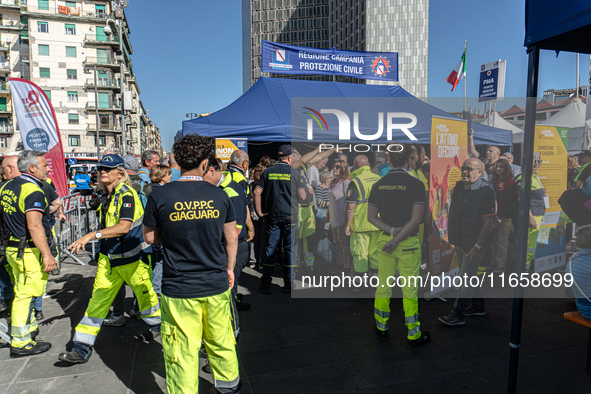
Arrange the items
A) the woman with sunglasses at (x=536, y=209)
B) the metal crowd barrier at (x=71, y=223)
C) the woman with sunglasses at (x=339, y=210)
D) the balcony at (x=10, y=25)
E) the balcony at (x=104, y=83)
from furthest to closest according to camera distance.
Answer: the balcony at (x=10, y=25), the balcony at (x=104, y=83), the metal crowd barrier at (x=71, y=223), the woman with sunglasses at (x=339, y=210), the woman with sunglasses at (x=536, y=209)

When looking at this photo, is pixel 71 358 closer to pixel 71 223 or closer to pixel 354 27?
pixel 71 223

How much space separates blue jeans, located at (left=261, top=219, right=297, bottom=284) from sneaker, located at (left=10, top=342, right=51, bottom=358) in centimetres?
259

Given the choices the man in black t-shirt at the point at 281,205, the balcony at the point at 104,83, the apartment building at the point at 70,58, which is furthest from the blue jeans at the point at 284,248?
the balcony at the point at 104,83

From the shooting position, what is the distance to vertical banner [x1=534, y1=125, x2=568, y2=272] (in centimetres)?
550

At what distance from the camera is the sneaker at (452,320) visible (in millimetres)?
4012

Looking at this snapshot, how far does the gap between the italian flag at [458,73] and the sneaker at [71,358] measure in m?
14.1

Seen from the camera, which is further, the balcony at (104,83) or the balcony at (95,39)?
the balcony at (95,39)

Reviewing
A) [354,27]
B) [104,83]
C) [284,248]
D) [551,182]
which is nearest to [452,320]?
[284,248]

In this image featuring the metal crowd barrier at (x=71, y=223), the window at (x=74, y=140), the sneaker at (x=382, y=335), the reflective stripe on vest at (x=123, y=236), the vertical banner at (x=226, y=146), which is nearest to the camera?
the reflective stripe on vest at (x=123, y=236)

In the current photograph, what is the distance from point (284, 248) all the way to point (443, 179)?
2323mm

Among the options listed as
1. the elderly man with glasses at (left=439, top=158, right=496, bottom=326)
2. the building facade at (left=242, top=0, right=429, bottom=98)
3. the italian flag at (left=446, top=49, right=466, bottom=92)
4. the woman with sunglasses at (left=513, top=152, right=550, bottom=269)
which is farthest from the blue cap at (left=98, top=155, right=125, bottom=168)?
the building facade at (left=242, top=0, right=429, bottom=98)

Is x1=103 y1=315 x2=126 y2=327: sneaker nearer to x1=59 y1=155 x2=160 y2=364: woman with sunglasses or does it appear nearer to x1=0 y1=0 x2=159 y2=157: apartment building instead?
x1=59 y1=155 x2=160 y2=364: woman with sunglasses

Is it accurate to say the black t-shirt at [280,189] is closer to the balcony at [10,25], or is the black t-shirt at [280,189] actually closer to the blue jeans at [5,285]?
the blue jeans at [5,285]

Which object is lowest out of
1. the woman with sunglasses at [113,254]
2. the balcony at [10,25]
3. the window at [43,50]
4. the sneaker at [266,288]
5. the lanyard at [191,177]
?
the sneaker at [266,288]
